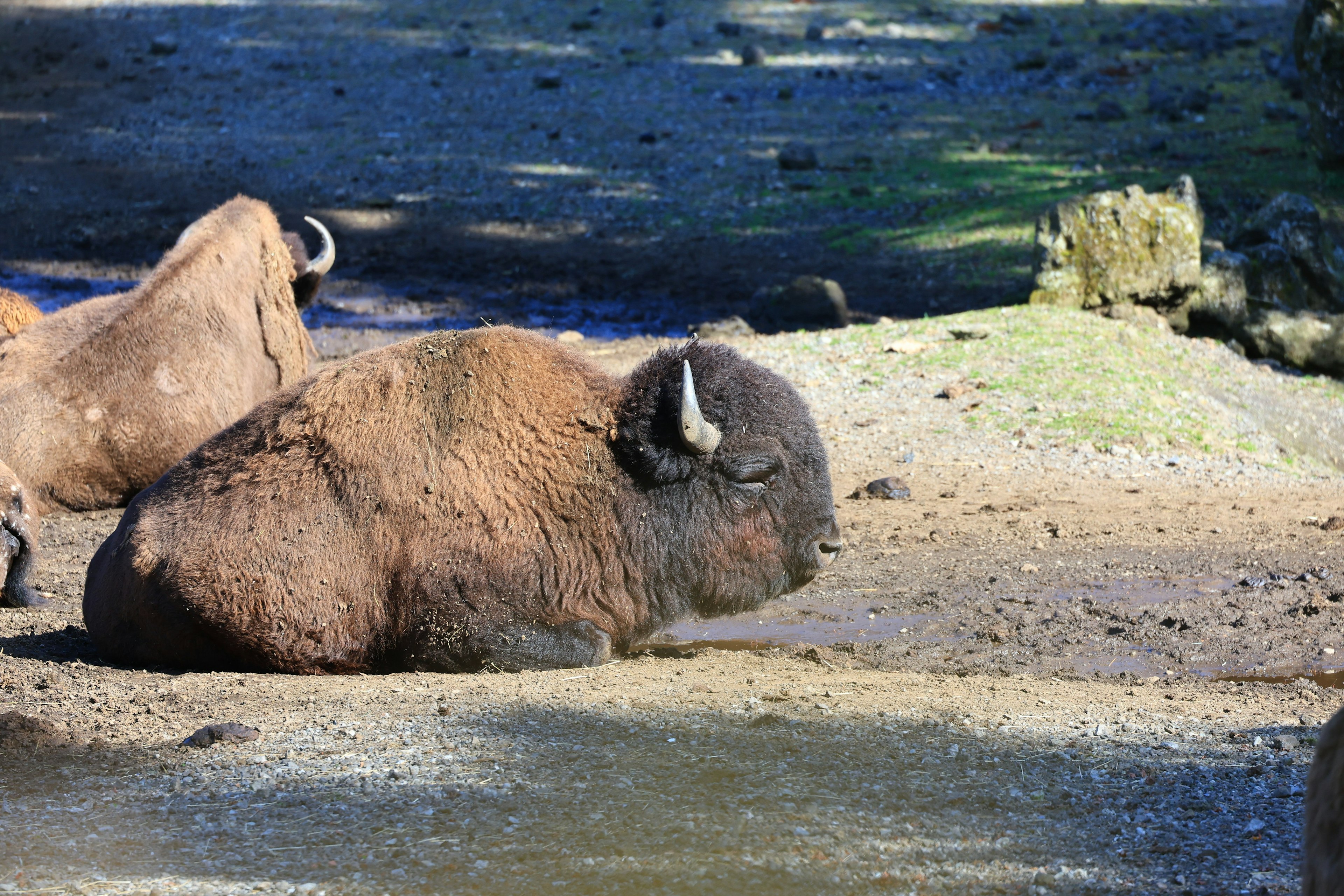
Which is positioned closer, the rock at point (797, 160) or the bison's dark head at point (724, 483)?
the bison's dark head at point (724, 483)

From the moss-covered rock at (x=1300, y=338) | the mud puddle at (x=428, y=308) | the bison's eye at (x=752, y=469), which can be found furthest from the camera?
the mud puddle at (x=428, y=308)

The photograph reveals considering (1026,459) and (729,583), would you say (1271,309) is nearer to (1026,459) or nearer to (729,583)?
(1026,459)

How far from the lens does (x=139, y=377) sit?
351 inches

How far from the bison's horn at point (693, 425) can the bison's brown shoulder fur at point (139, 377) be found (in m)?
4.63

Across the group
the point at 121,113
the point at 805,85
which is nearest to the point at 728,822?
the point at 805,85

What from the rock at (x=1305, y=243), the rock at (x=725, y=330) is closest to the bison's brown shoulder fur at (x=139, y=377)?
the rock at (x=725, y=330)

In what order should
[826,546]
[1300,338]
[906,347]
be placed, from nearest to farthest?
[826,546] → [906,347] → [1300,338]

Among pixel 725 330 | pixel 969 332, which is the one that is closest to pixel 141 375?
pixel 725 330

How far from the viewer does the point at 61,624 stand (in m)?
6.51

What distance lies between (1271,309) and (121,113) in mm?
18570

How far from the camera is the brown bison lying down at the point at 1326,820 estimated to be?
2727 mm

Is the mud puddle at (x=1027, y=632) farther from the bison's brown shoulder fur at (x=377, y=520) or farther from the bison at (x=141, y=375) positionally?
the bison at (x=141, y=375)

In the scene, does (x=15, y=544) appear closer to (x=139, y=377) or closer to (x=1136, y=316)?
(x=139, y=377)

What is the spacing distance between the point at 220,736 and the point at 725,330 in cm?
897
